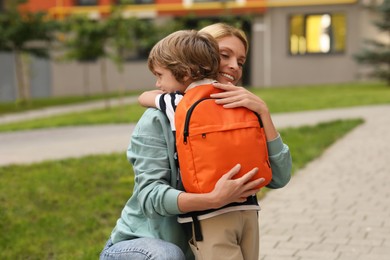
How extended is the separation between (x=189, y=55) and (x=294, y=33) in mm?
32949

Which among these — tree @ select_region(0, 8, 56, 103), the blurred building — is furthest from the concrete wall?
tree @ select_region(0, 8, 56, 103)

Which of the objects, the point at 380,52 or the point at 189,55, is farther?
the point at 380,52

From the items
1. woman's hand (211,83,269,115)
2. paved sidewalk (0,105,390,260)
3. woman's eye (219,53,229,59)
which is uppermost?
woman's eye (219,53,229,59)

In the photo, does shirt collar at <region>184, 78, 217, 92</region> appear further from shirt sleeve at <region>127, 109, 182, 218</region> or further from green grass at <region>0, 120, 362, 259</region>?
green grass at <region>0, 120, 362, 259</region>

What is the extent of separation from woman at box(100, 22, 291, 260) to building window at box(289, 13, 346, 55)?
106 feet

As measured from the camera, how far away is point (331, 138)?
11531 millimetres

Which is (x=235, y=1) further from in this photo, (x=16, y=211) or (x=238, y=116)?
(x=238, y=116)

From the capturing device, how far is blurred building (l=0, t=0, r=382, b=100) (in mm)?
33875

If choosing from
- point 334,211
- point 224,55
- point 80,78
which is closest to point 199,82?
point 224,55

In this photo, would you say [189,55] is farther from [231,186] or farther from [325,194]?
[325,194]

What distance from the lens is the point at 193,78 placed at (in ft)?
8.37

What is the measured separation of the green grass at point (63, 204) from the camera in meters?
5.79

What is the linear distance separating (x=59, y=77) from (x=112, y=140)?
26.0m

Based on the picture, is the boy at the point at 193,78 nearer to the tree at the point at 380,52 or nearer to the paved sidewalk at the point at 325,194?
the paved sidewalk at the point at 325,194
